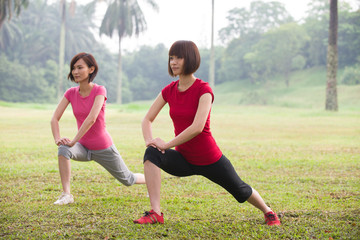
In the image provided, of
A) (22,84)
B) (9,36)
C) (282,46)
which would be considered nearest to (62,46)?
(22,84)

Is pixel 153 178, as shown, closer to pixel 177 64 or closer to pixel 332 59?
pixel 177 64

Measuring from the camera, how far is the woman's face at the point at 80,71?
4.89m

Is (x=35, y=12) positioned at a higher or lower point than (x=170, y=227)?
higher

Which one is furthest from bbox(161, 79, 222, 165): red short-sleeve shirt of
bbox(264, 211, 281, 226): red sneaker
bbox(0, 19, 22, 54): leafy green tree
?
bbox(0, 19, 22, 54): leafy green tree

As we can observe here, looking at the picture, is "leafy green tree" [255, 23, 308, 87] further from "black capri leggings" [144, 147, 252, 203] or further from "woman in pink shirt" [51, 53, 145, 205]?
"black capri leggings" [144, 147, 252, 203]

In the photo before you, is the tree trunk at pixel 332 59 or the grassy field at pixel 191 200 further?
the tree trunk at pixel 332 59

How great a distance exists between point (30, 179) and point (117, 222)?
10.1ft

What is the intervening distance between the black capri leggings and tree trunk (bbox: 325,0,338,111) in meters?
21.7

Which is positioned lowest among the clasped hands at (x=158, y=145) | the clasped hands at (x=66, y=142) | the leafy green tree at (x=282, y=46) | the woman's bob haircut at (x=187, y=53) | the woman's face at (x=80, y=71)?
the clasped hands at (x=66, y=142)

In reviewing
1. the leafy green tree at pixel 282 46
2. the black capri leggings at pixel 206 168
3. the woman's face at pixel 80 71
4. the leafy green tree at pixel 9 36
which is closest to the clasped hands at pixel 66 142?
the woman's face at pixel 80 71

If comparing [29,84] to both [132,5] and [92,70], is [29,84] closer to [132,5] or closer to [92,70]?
[132,5]

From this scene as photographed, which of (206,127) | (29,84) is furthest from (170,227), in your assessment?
(29,84)

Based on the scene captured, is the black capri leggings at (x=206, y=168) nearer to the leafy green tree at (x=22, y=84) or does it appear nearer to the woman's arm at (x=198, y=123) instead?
the woman's arm at (x=198, y=123)

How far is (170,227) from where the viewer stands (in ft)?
12.9
